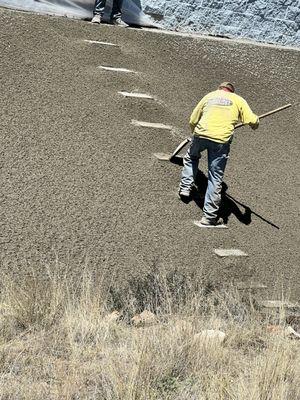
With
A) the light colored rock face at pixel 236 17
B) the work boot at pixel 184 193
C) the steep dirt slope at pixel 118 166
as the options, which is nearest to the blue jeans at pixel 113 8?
the steep dirt slope at pixel 118 166

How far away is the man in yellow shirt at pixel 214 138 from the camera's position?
27.9 ft

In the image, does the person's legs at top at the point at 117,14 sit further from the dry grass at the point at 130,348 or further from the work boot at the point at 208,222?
the dry grass at the point at 130,348

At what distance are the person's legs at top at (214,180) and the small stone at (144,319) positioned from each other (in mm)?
2455

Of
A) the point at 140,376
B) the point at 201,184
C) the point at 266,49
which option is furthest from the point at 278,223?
the point at 266,49

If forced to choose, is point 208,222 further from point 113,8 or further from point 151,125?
point 113,8

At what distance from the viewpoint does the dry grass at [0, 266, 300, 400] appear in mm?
4762

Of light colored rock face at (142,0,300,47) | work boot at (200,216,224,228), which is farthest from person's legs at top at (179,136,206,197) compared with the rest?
light colored rock face at (142,0,300,47)

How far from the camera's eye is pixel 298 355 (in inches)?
215

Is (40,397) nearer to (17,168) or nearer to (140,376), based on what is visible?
(140,376)

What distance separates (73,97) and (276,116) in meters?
3.94

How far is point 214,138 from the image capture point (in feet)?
27.9

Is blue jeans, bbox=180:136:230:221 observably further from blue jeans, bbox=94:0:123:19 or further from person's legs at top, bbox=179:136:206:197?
blue jeans, bbox=94:0:123:19

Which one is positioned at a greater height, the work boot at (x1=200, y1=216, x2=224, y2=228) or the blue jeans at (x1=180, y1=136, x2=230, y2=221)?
the blue jeans at (x1=180, y1=136, x2=230, y2=221)

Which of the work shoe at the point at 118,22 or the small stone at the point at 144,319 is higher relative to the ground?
the work shoe at the point at 118,22
